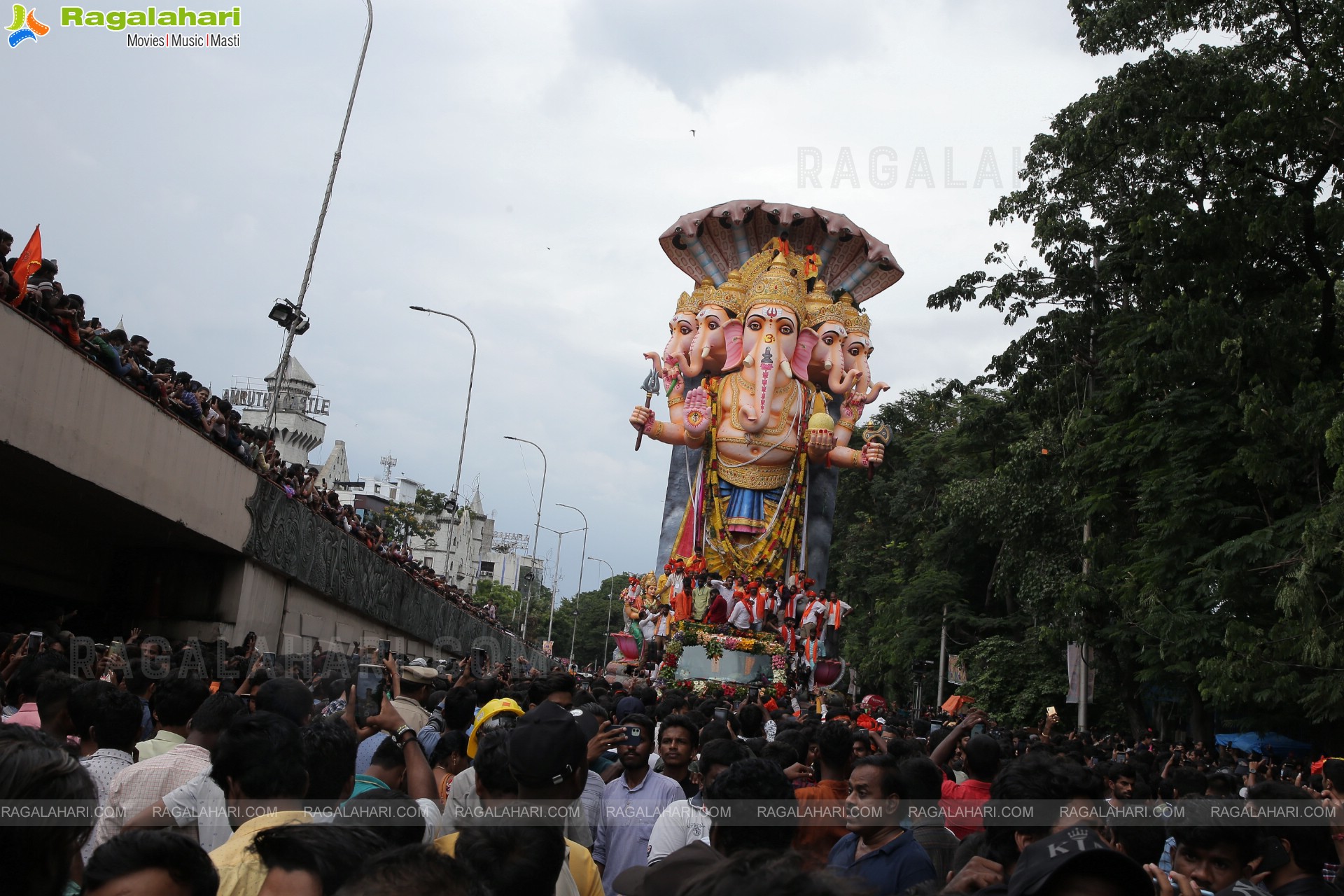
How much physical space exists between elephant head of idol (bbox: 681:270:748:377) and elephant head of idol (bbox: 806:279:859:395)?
1.99 meters

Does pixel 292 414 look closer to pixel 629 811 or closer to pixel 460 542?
pixel 460 542

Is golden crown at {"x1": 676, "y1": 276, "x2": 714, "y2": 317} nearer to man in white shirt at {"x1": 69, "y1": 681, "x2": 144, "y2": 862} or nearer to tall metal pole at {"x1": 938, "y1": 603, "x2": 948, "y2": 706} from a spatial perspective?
tall metal pole at {"x1": 938, "y1": 603, "x2": 948, "y2": 706}

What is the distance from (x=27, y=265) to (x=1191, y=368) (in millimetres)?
15890

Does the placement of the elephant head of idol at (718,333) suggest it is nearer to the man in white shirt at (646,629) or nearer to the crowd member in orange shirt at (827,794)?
the man in white shirt at (646,629)

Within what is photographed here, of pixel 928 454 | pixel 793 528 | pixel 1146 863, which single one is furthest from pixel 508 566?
pixel 1146 863

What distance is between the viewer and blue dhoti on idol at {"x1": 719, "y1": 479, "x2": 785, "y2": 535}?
101 feet

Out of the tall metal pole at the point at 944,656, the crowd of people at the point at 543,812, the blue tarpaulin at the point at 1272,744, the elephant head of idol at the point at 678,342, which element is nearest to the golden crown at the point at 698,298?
the elephant head of idol at the point at 678,342

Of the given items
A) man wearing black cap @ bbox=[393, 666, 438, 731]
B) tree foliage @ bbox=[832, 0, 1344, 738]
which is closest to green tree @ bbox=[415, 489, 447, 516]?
tree foliage @ bbox=[832, 0, 1344, 738]

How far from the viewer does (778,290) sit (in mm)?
30500

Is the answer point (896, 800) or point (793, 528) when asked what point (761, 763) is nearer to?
point (896, 800)

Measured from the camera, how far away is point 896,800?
476 cm

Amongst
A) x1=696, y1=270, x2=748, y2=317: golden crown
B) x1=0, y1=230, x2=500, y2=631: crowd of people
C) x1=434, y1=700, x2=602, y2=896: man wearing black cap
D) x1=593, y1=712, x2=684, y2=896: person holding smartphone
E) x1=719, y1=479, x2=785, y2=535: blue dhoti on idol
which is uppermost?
x1=696, y1=270, x2=748, y2=317: golden crown

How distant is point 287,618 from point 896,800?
1818cm

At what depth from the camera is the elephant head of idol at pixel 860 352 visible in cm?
3145
